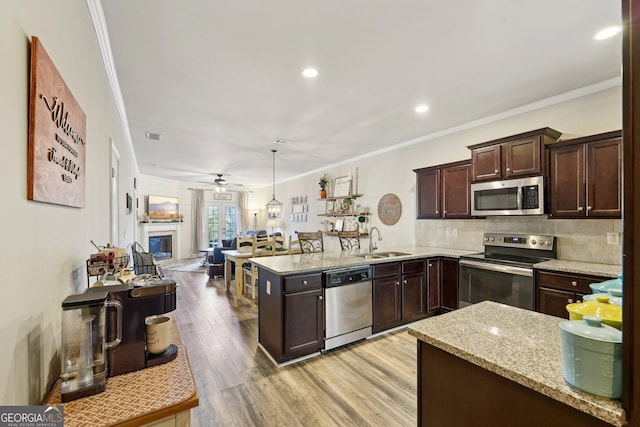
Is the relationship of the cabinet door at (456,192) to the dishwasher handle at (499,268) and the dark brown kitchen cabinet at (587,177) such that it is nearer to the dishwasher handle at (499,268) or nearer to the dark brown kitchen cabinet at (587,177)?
the dishwasher handle at (499,268)

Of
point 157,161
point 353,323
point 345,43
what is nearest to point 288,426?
point 353,323

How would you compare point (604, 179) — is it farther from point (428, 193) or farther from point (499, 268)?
point (428, 193)

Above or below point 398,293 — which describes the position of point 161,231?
above

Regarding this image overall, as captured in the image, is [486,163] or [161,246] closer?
[486,163]

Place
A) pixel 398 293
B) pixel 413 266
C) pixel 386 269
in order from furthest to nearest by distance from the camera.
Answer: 1. pixel 413 266
2. pixel 398 293
3. pixel 386 269

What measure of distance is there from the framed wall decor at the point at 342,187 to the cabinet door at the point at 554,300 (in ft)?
13.1

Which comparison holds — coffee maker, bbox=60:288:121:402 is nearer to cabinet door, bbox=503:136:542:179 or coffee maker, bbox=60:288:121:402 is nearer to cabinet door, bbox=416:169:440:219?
cabinet door, bbox=503:136:542:179

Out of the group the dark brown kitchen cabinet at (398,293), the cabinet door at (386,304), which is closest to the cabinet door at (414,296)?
the dark brown kitchen cabinet at (398,293)

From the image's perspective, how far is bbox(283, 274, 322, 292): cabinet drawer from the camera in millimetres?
2727

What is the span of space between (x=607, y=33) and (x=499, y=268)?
7.39 ft

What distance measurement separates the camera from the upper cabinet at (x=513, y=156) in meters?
3.04

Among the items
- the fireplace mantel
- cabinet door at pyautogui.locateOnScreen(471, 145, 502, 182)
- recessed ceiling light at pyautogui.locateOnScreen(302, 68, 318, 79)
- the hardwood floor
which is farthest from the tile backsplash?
the fireplace mantel

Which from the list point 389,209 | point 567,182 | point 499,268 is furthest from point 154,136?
point 567,182

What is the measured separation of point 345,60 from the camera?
96.2 inches
